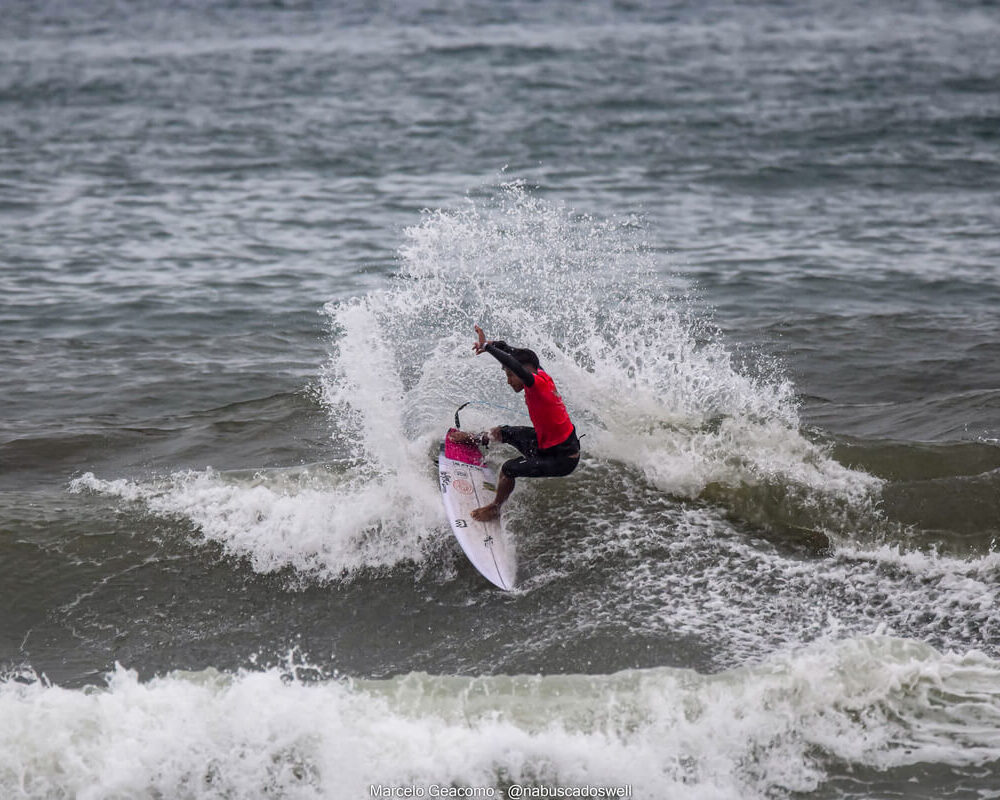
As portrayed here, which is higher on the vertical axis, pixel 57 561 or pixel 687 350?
pixel 687 350

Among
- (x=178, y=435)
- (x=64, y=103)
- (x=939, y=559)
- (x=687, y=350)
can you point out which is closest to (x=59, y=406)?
(x=178, y=435)

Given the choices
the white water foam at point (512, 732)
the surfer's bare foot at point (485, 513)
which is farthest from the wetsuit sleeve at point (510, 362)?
the white water foam at point (512, 732)

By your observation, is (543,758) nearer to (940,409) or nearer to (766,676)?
→ (766,676)

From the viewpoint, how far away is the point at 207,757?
743cm

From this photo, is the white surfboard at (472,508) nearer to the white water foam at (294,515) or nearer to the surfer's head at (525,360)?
the white water foam at (294,515)

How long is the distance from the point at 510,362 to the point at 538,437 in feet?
2.89

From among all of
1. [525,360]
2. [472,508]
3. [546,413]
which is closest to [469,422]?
[472,508]

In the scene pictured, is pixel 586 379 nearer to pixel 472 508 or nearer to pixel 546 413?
pixel 546 413

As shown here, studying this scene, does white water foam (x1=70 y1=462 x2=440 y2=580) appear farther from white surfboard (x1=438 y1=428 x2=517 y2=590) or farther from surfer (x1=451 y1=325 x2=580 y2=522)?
surfer (x1=451 y1=325 x2=580 y2=522)

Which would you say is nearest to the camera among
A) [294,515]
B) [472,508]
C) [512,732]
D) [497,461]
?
[512,732]

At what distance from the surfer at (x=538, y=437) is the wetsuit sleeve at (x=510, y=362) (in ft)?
0.14

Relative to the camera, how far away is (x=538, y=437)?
1011cm

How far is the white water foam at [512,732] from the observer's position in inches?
289

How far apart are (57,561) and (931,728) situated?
7364 millimetres
